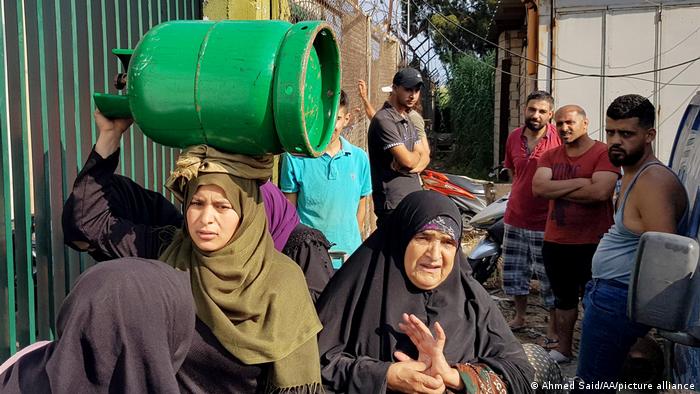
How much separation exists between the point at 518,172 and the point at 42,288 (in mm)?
3768

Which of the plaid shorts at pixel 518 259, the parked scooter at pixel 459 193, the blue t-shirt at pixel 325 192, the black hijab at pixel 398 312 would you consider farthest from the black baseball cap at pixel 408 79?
the parked scooter at pixel 459 193

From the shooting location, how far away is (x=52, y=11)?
230 centimetres

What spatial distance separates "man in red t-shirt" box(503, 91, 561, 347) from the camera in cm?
513

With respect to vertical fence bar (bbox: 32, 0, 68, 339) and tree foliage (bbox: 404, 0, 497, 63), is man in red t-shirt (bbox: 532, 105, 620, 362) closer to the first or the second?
vertical fence bar (bbox: 32, 0, 68, 339)

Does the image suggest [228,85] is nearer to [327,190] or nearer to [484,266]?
[327,190]

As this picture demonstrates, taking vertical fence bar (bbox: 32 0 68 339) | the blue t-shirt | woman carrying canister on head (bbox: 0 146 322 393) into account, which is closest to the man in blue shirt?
the blue t-shirt

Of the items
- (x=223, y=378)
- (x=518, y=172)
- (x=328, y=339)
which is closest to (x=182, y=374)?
(x=223, y=378)

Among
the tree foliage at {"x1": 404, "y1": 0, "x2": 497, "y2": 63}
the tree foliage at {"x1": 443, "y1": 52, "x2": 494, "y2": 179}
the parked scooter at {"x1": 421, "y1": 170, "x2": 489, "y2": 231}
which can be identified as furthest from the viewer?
the tree foliage at {"x1": 404, "y1": 0, "x2": 497, "y2": 63}

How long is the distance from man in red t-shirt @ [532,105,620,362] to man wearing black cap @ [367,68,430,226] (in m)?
0.86

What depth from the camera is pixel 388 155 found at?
190 inches

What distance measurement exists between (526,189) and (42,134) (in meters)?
3.68

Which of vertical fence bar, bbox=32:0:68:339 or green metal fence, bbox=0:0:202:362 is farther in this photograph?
A: vertical fence bar, bbox=32:0:68:339

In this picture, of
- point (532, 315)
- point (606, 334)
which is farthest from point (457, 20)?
point (606, 334)

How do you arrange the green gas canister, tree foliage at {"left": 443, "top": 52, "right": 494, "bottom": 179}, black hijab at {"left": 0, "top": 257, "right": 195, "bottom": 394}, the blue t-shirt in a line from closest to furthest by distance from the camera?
black hijab at {"left": 0, "top": 257, "right": 195, "bottom": 394} < the green gas canister < the blue t-shirt < tree foliage at {"left": 443, "top": 52, "right": 494, "bottom": 179}
